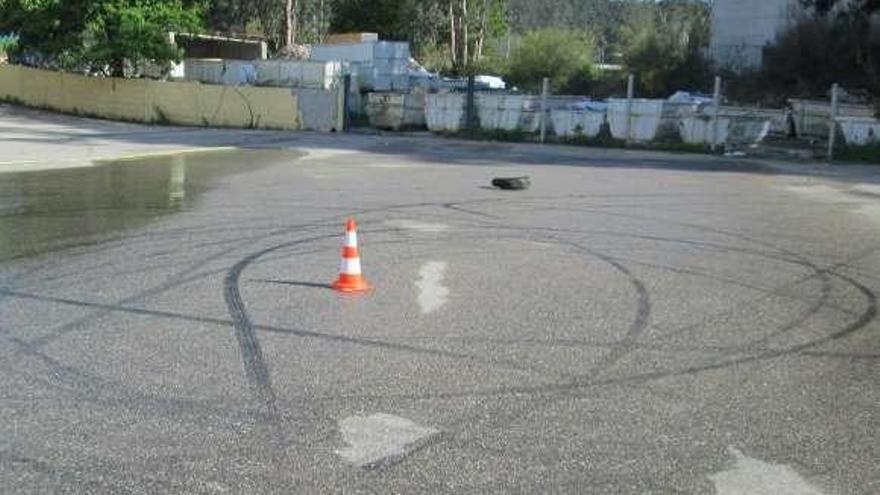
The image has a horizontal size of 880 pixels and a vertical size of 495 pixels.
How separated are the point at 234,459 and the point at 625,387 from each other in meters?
2.37

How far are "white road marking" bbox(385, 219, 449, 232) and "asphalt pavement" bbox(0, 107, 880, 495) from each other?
6 cm

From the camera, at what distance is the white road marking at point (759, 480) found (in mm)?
4566

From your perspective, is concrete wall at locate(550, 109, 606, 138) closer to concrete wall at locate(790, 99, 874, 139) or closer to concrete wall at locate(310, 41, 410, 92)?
concrete wall at locate(790, 99, 874, 139)

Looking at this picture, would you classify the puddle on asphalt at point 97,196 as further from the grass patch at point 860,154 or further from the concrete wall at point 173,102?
the grass patch at point 860,154

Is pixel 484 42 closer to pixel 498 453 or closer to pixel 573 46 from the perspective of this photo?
pixel 573 46

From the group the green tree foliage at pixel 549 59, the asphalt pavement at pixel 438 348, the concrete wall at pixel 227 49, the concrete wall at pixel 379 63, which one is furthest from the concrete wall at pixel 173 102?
the asphalt pavement at pixel 438 348

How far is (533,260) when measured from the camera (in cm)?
1034

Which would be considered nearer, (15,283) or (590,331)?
(590,331)

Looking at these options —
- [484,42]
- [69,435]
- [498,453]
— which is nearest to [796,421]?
[498,453]

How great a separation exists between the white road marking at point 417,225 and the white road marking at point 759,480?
7613mm

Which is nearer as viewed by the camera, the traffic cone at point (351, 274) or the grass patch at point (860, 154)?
the traffic cone at point (351, 274)

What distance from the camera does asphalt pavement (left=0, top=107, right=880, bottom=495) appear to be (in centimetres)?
481

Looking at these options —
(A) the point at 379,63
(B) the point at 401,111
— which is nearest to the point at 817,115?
(B) the point at 401,111

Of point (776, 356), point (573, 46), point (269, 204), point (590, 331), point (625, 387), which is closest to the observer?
point (625, 387)
